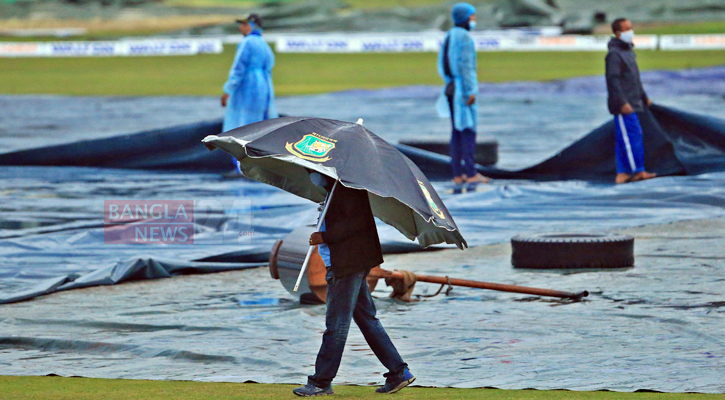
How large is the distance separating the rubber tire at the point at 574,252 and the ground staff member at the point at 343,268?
13.6ft

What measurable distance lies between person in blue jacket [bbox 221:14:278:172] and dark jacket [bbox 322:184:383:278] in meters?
9.60

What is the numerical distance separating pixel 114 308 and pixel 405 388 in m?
3.08

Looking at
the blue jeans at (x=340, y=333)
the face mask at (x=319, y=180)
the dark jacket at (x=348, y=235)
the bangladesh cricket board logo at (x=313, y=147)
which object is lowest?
the blue jeans at (x=340, y=333)

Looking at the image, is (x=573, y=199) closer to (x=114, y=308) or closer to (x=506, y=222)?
(x=506, y=222)

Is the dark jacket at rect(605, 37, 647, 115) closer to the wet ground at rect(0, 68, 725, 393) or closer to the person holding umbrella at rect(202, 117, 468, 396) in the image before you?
the wet ground at rect(0, 68, 725, 393)

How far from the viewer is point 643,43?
1479 inches

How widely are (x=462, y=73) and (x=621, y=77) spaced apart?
77.0 inches

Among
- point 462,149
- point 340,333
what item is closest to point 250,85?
point 462,149

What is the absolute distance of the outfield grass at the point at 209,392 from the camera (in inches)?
227

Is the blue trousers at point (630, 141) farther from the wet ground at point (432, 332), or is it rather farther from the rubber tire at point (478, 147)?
the wet ground at point (432, 332)

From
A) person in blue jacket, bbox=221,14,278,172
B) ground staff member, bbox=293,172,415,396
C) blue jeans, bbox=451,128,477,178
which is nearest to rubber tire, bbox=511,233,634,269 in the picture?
ground staff member, bbox=293,172,415,396

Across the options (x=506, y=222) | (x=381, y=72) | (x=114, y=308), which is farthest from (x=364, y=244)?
(x=381, y=72)

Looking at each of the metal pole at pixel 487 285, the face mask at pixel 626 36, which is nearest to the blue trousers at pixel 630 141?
the face mask at pixel 626 36

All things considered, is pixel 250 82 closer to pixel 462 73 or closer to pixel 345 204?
pixel 462 73
